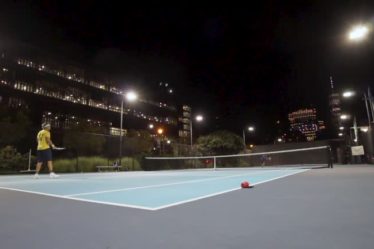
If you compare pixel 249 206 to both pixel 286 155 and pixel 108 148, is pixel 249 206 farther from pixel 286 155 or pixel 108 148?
pixel 286 155

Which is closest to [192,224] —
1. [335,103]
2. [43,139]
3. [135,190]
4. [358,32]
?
[135,190]

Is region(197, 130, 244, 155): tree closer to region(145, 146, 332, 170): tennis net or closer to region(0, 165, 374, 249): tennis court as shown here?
region(145, 146, 332, 170): tennis net

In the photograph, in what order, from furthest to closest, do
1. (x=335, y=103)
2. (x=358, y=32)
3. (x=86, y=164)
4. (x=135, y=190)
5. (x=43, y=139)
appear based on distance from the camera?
(x=335, y=103) < (x=86, y=164) < (x=43, y=139) < (x=358, y=32) < (x=135, y=190)

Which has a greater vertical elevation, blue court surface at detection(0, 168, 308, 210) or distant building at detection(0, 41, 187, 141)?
distant building at detection(0, 41, 187, 141)

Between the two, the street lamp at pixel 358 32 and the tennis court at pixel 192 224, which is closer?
the tennis court at pixel 192 224

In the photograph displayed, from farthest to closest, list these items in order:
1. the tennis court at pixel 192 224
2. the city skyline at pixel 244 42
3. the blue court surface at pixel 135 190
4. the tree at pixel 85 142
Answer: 1. the tree at pixel 85 142
2. the city skyline at pixel 244 42
3. the blue court surface at pixel 135 190
4. the tennis court at pixel 192 224

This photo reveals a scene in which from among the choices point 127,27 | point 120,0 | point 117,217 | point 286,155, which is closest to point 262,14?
point 120,0

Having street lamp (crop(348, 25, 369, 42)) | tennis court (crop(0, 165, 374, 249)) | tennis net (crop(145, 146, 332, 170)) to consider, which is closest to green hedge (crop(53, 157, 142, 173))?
tennis net (crop(145, 146, 332, 170))

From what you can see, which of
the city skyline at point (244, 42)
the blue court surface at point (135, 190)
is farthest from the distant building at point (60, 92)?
the blue court surface at point (135, 190)

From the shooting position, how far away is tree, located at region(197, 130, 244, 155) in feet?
113

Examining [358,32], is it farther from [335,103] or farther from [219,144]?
[335,103]

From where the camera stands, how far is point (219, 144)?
113 ft

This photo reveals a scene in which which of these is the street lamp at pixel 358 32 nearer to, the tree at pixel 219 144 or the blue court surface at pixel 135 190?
the blue court surface at pixel 135 190

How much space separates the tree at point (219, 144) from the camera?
34562mm
